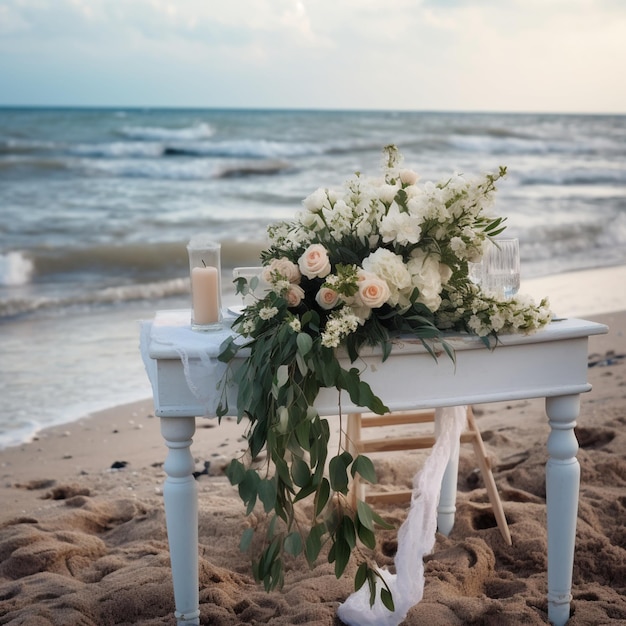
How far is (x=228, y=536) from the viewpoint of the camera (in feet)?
10.3

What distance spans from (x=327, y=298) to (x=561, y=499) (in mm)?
976

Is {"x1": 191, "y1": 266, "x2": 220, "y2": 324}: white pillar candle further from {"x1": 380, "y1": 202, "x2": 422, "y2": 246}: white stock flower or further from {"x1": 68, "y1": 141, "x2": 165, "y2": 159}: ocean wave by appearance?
{"x1": 68, "y1": 141, "x2": 165, "y2": 159}: ocean wave

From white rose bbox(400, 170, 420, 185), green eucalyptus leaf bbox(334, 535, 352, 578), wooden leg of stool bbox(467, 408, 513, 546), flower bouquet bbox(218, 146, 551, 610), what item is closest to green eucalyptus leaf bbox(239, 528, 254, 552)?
flower bouquet bbox(218, 146, 551, 610)

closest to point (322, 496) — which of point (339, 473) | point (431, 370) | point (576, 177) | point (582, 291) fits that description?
point (339, 473)

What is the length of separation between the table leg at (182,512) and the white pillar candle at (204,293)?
0.32 metres

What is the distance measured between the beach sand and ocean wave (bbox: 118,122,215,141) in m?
16.4

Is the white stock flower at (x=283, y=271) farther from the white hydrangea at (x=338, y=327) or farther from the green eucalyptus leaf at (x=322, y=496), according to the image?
the green eucalyptus leaf at (x=322, y=496)

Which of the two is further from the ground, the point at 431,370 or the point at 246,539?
the point at 431,370

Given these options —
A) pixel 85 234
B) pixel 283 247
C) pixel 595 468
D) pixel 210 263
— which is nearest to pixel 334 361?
pixel 283 247

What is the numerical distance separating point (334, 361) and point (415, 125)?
22993mm

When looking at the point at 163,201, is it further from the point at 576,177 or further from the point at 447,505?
the point at 447,505

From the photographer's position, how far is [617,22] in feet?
52.5

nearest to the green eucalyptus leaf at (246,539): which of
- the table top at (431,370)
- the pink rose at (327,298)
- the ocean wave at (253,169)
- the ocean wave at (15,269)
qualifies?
the table top at (431,370)

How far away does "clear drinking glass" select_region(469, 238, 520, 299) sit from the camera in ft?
8.12
